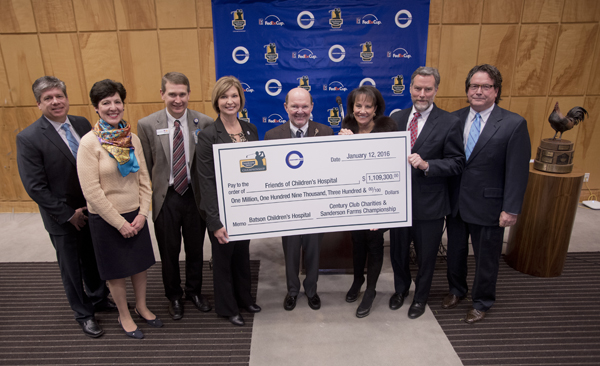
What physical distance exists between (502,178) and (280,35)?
3015 mm

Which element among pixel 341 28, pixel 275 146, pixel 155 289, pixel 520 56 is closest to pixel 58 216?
pixel 155 289

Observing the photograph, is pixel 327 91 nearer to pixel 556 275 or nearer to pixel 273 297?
pixel 273 297

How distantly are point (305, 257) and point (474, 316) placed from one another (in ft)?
4.27

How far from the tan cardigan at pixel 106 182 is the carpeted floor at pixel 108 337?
86cm

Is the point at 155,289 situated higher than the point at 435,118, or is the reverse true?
the point at 435,118

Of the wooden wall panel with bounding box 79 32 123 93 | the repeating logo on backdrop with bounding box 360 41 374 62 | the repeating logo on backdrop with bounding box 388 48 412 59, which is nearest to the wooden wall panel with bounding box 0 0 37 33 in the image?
the wooden wall panel with bounding box 79 32 123 93

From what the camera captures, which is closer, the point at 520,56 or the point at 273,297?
the point at 273,297

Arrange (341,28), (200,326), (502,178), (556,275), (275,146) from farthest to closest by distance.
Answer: (341,28), (556,275), (200,326), (502,178), (275,146)

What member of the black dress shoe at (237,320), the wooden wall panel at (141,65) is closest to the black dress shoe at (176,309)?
the black dress shoe at (237,320)

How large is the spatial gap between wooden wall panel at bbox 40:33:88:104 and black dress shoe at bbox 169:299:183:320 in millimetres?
3257

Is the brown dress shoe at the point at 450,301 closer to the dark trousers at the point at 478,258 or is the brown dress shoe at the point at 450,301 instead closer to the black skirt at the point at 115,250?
the dark trousers at the point at 478,258

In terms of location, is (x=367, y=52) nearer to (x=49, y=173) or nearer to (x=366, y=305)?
(x=366, y=305)

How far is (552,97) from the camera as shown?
15.0 ft

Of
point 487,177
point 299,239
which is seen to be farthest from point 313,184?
point 487,177
